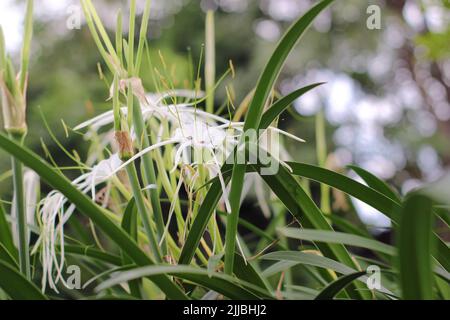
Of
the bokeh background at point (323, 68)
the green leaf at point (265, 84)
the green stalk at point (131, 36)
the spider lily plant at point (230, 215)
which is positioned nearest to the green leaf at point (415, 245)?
the spider lily plant at point (230, 215)

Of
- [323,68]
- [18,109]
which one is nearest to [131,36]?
[18,109]

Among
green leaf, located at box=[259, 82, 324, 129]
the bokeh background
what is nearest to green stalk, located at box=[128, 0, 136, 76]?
green leaf, located at box=[259, 82, 324, 129]

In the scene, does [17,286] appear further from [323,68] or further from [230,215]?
[323,68]

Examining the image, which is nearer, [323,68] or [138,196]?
[138,196]

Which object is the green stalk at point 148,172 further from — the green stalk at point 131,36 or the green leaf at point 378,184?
the green leaf at point 378,184

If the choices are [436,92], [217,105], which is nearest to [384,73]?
[436,92]

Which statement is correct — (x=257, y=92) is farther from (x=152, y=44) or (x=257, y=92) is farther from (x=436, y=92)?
(x=436, y=92)

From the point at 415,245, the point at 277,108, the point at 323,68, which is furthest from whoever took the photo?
the point at 323,68
